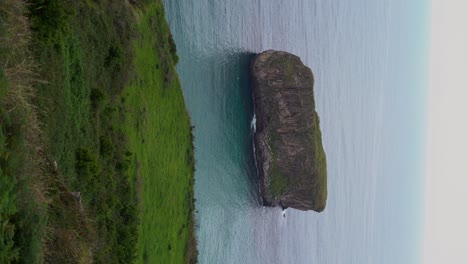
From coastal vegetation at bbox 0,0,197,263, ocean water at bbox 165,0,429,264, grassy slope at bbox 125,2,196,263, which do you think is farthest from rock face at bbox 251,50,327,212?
grassy slope at bbox 125,2,196,263

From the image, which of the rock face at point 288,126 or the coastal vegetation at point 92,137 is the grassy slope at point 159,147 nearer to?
the coastal vegetation at point 92,137

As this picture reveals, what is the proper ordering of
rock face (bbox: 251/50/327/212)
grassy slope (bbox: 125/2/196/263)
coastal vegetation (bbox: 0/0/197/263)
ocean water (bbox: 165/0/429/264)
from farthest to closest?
rock face (bbox: 251/50/327/212) < ocean water (bbox: 165/0/429/264) < grassy slope (bbox: 125/2/196/263) < coastal vegetation (bbox: 0/0/197/263)

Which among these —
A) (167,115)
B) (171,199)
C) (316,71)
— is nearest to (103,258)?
(171,199)

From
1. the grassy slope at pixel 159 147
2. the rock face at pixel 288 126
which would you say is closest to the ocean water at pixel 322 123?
the rock face at pixel 288 126

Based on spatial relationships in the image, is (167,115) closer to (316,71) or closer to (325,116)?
(316,71)

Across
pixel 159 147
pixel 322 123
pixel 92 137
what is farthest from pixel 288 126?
pixel 322 123

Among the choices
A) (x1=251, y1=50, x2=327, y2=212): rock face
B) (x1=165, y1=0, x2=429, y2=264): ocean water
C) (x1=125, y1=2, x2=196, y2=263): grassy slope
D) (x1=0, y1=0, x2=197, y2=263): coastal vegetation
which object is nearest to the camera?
(x1=0, y1=0, x2=197, y2=263): coastal vegetation

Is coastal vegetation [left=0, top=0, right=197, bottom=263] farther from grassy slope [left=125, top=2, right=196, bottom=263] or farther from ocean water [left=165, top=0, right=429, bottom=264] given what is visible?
ocean water [left=165, top=0, right=429, bottom=264]

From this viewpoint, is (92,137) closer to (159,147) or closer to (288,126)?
(159,147)
